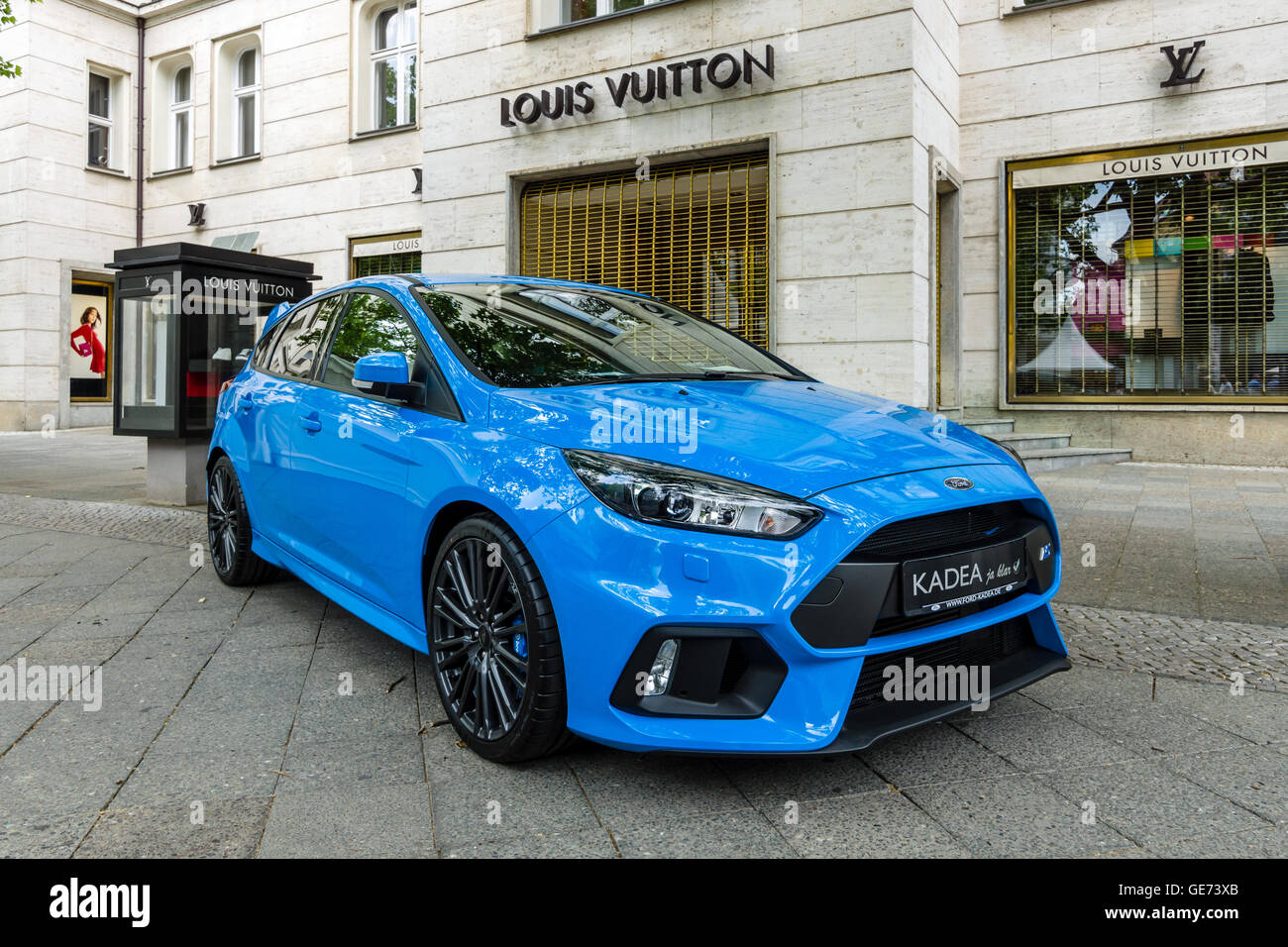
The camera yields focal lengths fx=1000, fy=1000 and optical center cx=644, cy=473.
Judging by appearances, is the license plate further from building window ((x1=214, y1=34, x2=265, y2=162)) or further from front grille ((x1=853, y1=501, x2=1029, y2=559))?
building window ((x1=214, y1=34, x2=265, y2=162))

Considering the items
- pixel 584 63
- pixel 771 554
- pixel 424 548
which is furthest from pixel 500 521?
pixel 584 63

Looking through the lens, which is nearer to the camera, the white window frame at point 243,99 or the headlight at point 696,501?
the headlight at point 696,501

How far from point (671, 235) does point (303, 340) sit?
727cm

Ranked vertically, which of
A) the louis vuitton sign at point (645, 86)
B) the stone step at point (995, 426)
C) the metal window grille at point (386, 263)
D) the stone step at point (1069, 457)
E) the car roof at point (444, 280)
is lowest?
the stone step at point (1069, 457)

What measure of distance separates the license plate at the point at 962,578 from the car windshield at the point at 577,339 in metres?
1.23

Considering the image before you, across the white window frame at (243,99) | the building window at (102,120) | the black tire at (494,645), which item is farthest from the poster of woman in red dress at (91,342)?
the black tire at (494,645)

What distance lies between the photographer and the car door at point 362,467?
133 inches

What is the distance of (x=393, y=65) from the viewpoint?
1719cm

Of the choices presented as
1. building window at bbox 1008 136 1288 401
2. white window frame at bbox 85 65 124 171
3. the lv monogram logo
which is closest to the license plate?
building window at bbox 1008 136 1288 401

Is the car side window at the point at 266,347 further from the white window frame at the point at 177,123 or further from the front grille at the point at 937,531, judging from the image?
the white window frame at the point at 177,123

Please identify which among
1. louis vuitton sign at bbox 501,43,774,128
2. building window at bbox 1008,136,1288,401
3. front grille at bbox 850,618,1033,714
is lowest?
front grille at bbox 850,618,1033,714

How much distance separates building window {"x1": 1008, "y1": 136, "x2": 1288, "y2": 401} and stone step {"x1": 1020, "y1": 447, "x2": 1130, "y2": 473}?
66cm

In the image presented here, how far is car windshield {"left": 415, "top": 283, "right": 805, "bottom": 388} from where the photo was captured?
3383mm
